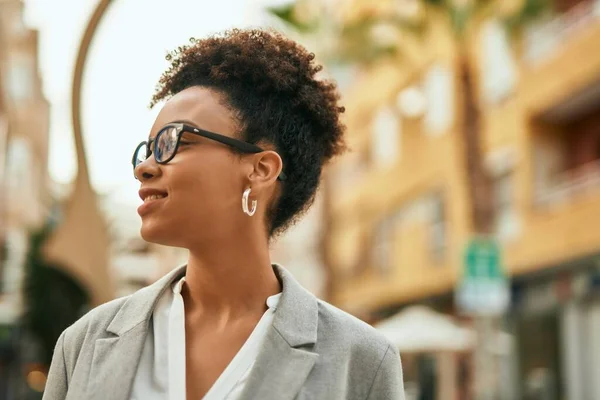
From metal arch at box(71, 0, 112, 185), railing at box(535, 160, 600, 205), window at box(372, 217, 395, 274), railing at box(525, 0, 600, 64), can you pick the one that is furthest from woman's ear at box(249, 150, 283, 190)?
window at box(372, 217, 395, 274)

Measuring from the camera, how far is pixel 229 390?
2031mm

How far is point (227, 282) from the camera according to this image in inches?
86.1

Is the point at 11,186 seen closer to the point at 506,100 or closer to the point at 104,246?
the point at 506,100

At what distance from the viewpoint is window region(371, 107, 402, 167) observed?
3262 centimetres

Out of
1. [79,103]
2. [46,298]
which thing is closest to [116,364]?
[79,103]

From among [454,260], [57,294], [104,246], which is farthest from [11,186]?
[104,246]

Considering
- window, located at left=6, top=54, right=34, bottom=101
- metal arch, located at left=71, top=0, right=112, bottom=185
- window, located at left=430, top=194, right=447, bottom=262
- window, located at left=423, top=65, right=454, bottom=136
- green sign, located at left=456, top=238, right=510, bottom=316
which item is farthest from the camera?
window, located at left=6, top=54, right=34, bottom=101

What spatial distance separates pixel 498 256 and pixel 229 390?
1079 centimetres

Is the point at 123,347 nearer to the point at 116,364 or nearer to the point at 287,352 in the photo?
the point at 116,364

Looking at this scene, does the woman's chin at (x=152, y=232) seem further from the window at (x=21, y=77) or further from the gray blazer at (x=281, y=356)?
the window at (x=21, y=77)

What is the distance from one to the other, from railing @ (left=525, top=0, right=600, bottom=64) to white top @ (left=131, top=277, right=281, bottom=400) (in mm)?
18585

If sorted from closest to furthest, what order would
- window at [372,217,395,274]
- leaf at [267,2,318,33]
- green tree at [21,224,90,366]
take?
1. leaf at [267,2,318,33]
2. green tree at [21,224,90,366]
3. window at [372,217,395,274]

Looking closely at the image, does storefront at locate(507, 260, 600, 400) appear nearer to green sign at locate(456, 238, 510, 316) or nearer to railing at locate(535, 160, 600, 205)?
railing at locate(535, 160, 600, 205)

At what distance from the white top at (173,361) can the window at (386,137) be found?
3018 cm
